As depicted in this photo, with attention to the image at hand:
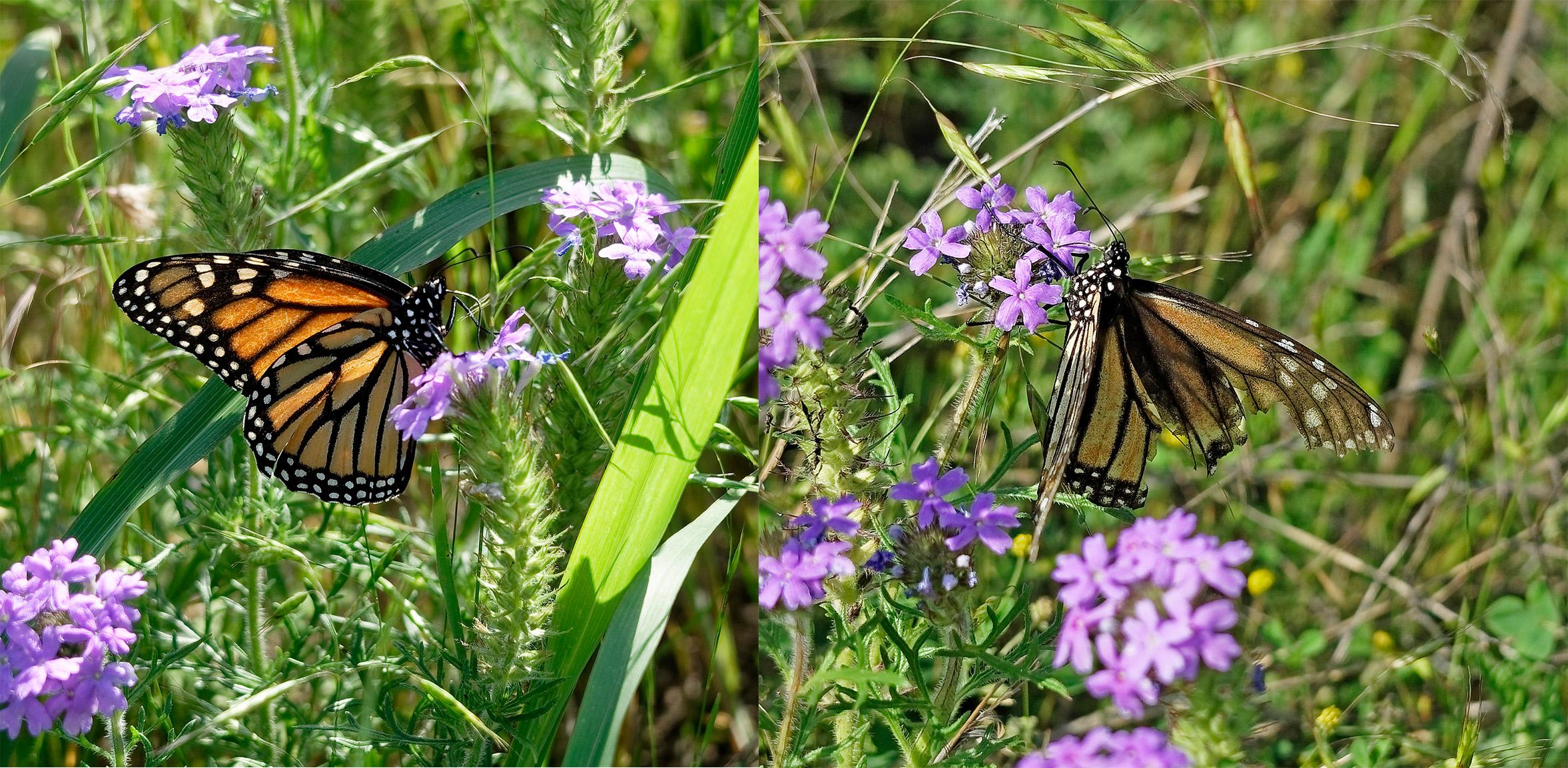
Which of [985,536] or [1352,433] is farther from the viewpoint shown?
[1352,433]

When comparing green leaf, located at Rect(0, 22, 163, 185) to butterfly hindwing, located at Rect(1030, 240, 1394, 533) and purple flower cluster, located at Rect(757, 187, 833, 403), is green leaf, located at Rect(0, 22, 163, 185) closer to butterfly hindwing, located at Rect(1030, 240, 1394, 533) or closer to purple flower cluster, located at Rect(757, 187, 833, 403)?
purple flower cluster, located at Rect(757, 187, 833, 403)

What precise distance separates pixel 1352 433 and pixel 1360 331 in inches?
70.1

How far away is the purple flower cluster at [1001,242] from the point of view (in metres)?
1.87

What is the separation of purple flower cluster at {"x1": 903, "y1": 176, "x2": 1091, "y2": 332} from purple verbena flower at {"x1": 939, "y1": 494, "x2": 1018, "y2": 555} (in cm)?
35

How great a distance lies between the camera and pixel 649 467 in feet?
6.18

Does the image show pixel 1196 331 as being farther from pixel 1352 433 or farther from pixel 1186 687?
pixel 1186 687

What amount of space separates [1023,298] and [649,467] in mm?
665

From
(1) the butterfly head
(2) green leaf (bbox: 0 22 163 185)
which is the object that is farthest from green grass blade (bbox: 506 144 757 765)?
(2) green leaf (bbox: 0 22 163 185)

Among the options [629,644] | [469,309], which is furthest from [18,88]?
[629,644]

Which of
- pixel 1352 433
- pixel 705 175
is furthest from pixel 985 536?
pixel 705 175

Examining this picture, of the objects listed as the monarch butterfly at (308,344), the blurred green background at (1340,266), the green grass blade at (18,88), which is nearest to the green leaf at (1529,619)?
the blurred green background at (1340,266)

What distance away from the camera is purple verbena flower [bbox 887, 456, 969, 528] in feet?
5.32

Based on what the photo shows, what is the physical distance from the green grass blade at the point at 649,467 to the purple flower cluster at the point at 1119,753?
746 millimetres

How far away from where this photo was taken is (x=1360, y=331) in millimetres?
3672
